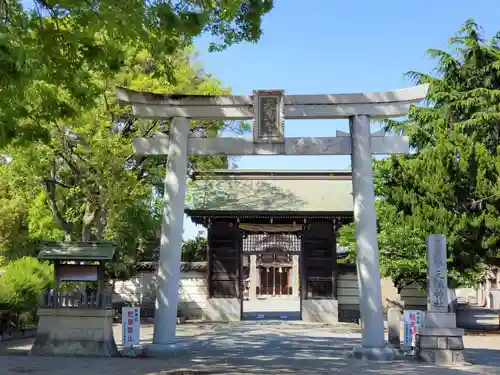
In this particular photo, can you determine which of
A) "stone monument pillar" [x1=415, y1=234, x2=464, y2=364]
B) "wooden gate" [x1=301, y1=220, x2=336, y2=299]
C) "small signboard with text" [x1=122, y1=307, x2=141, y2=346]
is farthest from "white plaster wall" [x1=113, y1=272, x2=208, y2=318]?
"stone monument pillar" [x1=415, y1=234, x2=464, y2=364]

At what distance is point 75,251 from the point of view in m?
11.6

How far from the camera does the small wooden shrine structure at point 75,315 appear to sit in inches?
437

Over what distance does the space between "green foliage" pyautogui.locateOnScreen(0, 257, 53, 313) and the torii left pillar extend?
4.92 metres

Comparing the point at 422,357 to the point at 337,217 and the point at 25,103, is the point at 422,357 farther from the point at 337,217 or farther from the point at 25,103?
the point at 337,217

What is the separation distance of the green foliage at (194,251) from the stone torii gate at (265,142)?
14510 millimetres

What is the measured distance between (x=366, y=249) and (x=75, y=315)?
6378 mm

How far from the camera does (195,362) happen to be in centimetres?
1028

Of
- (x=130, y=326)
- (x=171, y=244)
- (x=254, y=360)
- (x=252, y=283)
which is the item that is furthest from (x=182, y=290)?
(x=252, y=283)

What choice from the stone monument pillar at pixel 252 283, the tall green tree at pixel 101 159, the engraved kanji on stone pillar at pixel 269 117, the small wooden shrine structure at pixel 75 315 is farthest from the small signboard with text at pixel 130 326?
the stone monument pillar at pixel 252 283

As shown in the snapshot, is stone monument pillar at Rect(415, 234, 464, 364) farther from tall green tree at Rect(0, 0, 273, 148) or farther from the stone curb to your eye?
the stone curb

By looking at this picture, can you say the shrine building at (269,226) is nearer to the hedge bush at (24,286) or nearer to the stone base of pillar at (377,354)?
the hedge bush at (24,286)

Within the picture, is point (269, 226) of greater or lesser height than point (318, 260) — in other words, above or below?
above

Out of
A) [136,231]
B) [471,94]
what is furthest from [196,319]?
[471,94]

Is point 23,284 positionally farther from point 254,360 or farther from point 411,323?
point 411,323
